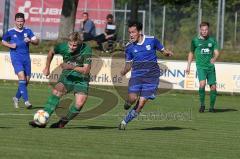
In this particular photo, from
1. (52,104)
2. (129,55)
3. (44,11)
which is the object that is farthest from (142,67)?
(44,11)

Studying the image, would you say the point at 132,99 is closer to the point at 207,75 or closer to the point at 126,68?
the point at 126,68

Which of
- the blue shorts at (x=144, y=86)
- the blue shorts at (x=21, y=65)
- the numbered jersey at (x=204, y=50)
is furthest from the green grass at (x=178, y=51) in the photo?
the blue shorts at (x=144, y=86)

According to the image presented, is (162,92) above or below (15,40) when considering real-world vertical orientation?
below

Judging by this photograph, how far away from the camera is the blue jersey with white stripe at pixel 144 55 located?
1591 cm

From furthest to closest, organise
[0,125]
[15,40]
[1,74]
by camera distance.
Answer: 1. [1,74]
2. [15,40]
3. [0,125]

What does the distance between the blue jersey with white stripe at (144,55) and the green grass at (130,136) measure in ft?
3.53

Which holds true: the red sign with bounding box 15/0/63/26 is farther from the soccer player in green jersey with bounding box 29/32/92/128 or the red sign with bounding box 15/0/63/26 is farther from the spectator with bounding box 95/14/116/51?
the soccer player in green jersey with bounding box 29/32/92/128

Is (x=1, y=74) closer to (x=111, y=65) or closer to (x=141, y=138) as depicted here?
(x=111, y=65)

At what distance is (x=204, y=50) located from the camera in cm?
2183

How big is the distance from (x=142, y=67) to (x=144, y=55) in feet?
0.74

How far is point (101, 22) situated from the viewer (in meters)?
40.7

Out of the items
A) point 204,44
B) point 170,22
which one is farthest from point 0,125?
point 170,22

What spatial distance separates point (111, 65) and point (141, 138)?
15.3 meters

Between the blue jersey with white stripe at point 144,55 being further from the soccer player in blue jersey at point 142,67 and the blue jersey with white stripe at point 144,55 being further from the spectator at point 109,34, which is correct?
the spectator at point 109,34
